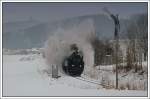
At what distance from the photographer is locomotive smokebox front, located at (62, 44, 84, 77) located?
910 inches

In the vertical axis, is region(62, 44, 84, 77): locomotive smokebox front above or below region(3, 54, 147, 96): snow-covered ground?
above

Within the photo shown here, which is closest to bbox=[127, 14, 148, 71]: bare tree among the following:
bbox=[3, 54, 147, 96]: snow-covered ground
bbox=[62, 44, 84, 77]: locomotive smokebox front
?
bbox=[3, 54, 147, 96]: snow-covered ground

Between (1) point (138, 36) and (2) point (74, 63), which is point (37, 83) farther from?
(1) point (138, 36)

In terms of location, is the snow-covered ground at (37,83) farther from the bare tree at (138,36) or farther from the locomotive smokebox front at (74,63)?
the bare tree at (138,36)

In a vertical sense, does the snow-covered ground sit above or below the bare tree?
below

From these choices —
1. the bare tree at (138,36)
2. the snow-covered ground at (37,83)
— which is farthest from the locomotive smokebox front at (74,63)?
the bare tree at (138,36)

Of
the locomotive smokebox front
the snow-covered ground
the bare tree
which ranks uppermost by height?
the bare tree

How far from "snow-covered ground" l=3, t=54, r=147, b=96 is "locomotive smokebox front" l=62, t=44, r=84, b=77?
0.06 m

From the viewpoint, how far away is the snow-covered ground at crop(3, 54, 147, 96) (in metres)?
23.1

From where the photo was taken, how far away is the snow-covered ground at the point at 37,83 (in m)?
23.1

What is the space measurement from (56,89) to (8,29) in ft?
1.96

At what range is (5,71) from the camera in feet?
75.7

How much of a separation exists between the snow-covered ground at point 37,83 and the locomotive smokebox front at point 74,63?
0.19 ft

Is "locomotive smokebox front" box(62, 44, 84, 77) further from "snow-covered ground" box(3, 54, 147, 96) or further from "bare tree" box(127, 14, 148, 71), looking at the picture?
"bare tree" box(127, 14, 148, 71)
